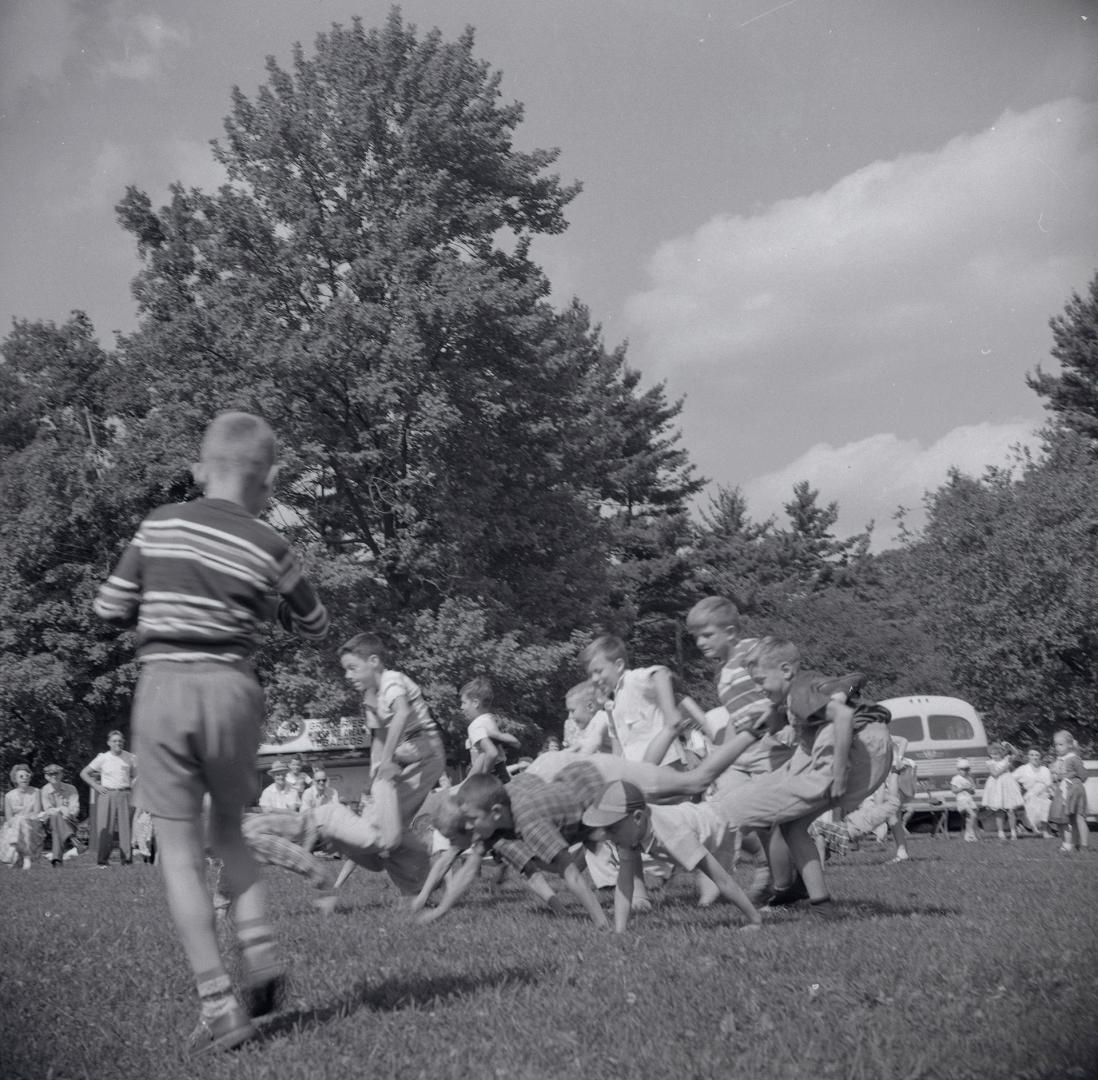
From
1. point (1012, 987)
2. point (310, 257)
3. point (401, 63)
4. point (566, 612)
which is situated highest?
point (401, 63)

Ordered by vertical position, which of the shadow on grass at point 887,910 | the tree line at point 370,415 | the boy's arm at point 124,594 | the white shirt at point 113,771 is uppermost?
Result: the tree line at point 370,415

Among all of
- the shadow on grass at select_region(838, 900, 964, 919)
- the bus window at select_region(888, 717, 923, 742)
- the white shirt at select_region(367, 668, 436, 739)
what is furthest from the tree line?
the shadow on grass at select_region(838, 900, 964, 919)

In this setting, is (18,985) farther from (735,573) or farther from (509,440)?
(735,573)

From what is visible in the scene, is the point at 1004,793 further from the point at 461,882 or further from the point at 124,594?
the point at 124,594

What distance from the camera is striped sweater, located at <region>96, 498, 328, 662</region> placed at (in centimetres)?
427

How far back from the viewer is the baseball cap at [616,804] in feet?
22.8

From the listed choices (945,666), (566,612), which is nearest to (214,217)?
(566,612)

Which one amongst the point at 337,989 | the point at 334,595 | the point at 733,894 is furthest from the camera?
the point at 334,595

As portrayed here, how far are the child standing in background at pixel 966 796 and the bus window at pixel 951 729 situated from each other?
9.65 ft

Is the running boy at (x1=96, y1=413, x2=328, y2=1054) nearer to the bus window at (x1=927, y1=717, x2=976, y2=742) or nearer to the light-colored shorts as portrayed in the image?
the light-colored shorts

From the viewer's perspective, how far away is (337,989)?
17.3ft

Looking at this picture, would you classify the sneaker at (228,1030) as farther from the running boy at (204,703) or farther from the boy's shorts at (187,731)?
the boy's shorts at (187,731)

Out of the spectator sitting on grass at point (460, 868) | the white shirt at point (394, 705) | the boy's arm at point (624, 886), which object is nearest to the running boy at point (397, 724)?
the white shirt at point (394, 705)

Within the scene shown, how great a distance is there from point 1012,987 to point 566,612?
96.7ft
